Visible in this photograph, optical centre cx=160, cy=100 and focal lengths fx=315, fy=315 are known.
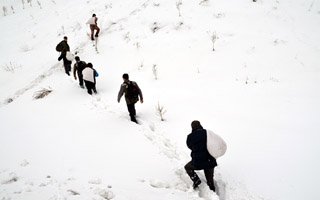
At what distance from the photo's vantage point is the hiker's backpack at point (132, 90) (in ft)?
27.3

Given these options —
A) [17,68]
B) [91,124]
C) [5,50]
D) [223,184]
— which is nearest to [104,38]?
[17,68]

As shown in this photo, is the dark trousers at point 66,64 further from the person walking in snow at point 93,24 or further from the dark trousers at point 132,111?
the dark trousers at point 132,111

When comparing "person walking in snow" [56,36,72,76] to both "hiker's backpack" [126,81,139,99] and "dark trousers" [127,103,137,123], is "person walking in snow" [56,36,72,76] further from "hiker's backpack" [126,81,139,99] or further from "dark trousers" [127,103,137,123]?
"hiker's backpack" [126,81,139,99]

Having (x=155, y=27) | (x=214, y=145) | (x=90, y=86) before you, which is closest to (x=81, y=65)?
(x=90, y=86)

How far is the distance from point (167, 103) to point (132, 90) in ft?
5.56

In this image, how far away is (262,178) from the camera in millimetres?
6270

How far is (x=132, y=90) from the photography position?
8.39m

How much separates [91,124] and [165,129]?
2120 mm

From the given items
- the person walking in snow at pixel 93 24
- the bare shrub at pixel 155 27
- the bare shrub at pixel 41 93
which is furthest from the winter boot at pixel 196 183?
the person walking in snow at pixel 93 24

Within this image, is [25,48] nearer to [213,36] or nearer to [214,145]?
[213,36]

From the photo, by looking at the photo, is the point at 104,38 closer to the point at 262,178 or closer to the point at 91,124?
the point at 91,124

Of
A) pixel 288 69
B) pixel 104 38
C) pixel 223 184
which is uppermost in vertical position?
pixel 104 38

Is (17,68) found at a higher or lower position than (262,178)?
higher

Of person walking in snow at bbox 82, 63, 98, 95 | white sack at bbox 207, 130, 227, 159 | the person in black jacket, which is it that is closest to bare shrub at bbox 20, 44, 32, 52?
person walking in snow at bbox 82, 63, 98, 95
